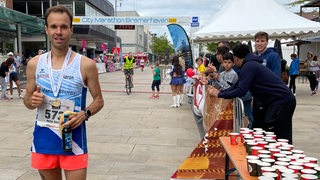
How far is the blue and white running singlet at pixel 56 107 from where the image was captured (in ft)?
7.82

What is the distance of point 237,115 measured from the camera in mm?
4238

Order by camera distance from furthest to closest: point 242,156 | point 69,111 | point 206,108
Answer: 1. point 206,108
2. point 242,156
3. point 69,111

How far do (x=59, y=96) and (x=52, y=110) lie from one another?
11 cm

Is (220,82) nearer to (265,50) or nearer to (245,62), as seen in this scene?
(265,50)

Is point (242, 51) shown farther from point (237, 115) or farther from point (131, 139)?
point (131, 139)

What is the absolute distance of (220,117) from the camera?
14.3ft

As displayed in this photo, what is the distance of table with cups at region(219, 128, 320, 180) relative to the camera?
2.14m

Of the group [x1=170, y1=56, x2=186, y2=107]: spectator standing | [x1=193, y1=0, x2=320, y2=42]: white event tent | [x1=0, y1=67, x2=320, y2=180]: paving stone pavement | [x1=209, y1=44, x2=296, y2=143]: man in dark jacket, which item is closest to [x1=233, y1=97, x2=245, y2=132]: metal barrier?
[x1=209, y1=44, x2=296, y2=143]: man in dark jacket

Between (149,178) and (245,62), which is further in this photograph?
(149,178)

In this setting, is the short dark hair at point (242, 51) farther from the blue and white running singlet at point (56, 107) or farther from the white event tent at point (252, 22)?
the white event tent at point (252, 22)

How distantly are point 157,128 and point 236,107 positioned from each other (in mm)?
3803

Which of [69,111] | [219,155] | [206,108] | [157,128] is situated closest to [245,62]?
[219,155]

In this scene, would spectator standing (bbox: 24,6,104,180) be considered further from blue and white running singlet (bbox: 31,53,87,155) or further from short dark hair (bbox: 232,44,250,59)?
short dark hair (bbox: 232,44,250,59)

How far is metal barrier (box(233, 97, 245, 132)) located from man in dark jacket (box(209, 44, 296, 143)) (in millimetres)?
260
